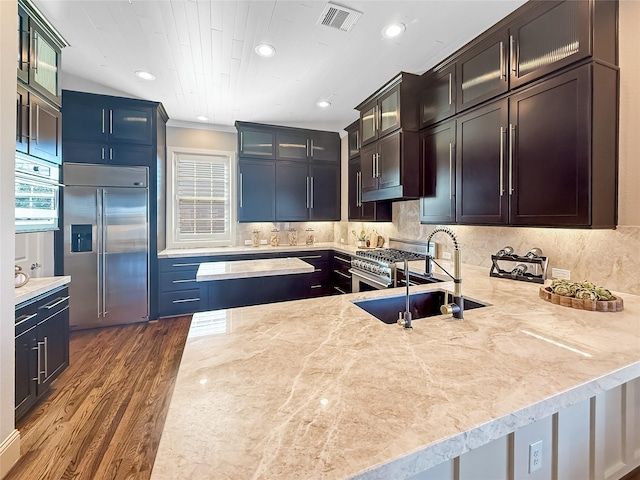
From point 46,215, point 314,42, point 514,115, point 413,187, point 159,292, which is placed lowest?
point 159,292

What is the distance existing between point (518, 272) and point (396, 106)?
6.70 feet

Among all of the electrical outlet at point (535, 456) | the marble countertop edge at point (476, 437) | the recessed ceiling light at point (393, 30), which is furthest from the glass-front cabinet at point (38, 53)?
the electrical outlet at point (535, 456)

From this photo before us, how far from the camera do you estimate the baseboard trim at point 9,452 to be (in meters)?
1.55

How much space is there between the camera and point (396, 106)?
308 centimetres

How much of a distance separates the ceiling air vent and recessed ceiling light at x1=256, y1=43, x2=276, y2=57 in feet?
1.85

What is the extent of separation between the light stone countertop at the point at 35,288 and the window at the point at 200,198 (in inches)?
91.2

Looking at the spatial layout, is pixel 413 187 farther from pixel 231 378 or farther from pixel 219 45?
pixel 231 378

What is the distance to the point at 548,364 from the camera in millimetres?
922

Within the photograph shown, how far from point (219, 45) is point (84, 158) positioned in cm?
241

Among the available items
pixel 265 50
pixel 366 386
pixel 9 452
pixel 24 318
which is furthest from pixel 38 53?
pixel 366 386

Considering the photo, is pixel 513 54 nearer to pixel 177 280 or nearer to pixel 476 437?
pixel 476 437

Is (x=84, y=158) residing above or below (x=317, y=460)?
above

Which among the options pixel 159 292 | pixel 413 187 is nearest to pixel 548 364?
pixel 413 187

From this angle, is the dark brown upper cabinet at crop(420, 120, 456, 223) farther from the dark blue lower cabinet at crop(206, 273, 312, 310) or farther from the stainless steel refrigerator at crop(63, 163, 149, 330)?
the stainless steel refrigerator at crop(63, 163, 149, 330)
